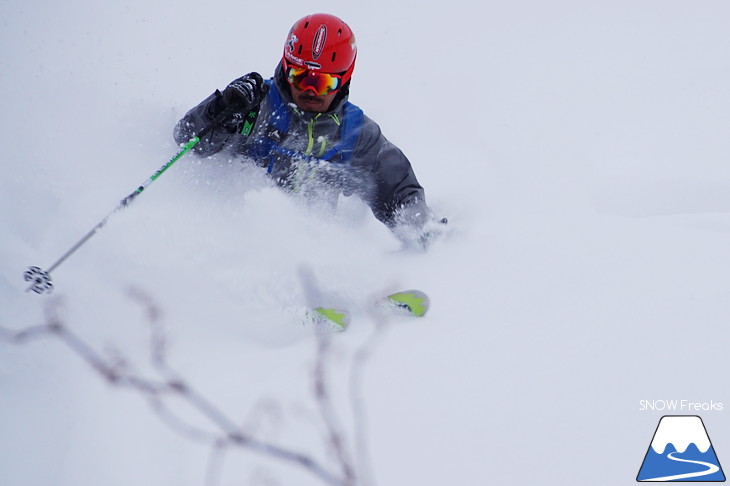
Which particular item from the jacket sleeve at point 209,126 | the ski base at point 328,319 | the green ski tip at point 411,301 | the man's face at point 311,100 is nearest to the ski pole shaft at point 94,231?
the jacket sleeve at point 209,126

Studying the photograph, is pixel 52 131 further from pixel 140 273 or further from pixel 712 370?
pixel 712 370

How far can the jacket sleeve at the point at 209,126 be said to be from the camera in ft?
11.4

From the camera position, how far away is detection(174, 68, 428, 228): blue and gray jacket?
12.0 ft

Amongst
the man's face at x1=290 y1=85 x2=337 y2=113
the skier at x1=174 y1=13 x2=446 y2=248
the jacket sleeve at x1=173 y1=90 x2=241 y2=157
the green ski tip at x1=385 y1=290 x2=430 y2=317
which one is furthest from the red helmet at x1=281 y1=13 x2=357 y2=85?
the green ski tip at x1=385 y1=290 x2=430 y2=317

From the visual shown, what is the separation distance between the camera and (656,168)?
4.85 m

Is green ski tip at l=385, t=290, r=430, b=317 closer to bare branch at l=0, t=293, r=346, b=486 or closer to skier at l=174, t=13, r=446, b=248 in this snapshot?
skier at l=174, t=13, r=446, b=248

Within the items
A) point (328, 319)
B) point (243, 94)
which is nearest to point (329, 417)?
point (328, 319)

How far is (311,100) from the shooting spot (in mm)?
3607

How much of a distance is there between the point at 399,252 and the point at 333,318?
1174 mm

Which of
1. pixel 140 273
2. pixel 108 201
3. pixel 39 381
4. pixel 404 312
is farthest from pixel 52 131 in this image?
pixel 404 312

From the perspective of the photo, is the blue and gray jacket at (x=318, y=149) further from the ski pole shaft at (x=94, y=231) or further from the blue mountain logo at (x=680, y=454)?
the blue mountain logo at (x=680, y=454)

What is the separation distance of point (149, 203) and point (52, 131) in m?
1.20

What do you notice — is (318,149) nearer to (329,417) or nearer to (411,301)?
(411,301)

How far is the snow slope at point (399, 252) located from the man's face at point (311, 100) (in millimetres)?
790
